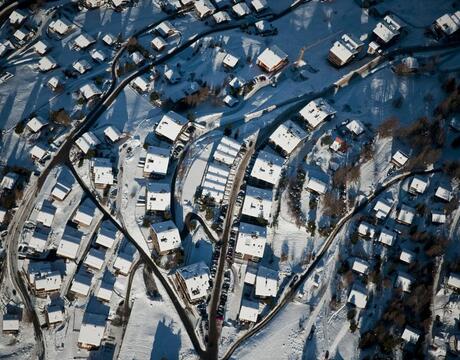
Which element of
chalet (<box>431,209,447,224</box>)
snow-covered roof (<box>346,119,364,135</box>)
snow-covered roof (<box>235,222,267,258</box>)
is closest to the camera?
snow-covered roof (<box>235,222,267,258</box>)

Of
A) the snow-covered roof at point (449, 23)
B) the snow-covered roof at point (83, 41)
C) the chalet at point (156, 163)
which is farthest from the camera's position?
the snow-covered roof at point (449, 23)

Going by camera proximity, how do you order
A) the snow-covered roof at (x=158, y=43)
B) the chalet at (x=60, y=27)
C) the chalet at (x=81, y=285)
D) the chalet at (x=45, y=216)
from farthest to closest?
the chalet at (x=60, y=27)
the snow-covered roof at (x=158, y=43)
the chalet at (x=45, y=216)
the chalet at (x=81, y=285)

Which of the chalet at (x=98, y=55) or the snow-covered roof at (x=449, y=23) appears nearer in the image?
the chalet at (x=98, y=55)

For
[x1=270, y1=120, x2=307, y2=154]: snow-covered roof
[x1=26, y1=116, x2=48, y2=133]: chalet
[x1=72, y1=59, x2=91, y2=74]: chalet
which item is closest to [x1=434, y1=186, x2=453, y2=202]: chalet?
[x1=270, y1=120, x2=307, y2=154]: snow-covered roof

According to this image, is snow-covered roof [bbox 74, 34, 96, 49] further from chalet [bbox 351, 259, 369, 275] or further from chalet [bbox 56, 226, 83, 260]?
chalet [bbox 351, 259, 369, 275]

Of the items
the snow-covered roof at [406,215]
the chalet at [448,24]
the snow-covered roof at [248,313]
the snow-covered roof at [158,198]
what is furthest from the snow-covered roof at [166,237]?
the chalet at [448,24]

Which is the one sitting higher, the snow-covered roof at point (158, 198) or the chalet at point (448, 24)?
the chalet at point (448, 24)

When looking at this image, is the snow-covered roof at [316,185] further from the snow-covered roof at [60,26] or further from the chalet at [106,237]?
the snow-covered roof at [60,26]

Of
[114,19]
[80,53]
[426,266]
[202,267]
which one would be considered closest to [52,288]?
[202,267]
